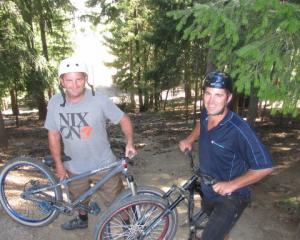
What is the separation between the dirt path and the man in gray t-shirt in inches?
46.7

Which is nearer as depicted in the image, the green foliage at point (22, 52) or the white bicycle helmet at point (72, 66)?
the white bicycle helmet at point (72, 66)

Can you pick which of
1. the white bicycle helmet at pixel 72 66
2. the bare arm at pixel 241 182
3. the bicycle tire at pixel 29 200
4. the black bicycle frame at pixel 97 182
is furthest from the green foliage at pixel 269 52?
the bicycle tire at pixel 29 200

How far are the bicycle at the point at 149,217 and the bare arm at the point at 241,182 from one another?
547 millimetres

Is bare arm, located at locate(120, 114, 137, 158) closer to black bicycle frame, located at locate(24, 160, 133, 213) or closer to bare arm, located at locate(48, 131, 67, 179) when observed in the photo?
black bicycle frame, located at locate(24, 160, 133, 213)

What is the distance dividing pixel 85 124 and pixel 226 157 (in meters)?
1.72

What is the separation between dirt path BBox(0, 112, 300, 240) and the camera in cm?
537

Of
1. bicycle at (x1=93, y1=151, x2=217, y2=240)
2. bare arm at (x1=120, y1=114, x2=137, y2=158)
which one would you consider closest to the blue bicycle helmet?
bicycle at (x1=93, y1=151, x2=217, y2=240)

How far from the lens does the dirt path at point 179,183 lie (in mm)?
5371

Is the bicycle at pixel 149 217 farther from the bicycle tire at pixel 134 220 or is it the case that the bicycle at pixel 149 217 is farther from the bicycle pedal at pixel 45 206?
the bicycle pedal at pixel 45 206

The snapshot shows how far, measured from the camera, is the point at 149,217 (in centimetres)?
433

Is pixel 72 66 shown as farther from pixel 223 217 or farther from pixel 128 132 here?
pixel 223 217

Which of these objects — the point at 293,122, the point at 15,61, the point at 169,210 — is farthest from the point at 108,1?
the point at 169,210

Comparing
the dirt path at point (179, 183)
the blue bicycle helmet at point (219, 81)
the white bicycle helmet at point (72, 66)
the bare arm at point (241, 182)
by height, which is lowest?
the dirt path at point (179, 183)

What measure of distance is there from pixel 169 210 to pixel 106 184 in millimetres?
942
